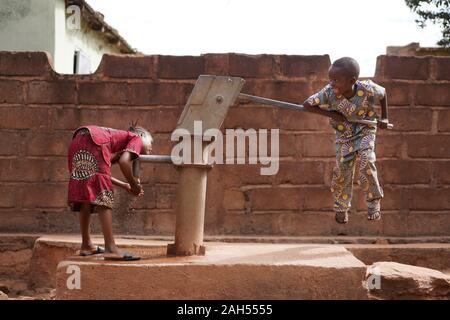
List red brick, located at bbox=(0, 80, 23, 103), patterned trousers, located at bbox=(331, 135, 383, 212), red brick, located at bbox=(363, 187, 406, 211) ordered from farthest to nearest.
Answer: red brick, located at bbox=(0, 80, 23, 103) < red brick, located at bbox=(363, 187, 406, 211) < patterned trousers, located at bbox=(331, 135, 383, 212)

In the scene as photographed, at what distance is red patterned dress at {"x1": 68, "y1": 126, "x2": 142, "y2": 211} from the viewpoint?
129 inches

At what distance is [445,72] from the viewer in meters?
5.27

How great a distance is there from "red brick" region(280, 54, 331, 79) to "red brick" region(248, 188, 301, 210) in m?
0.97

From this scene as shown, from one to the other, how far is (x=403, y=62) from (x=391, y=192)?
1.10 m

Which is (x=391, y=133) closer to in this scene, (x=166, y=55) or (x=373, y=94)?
(x=373, y=94)

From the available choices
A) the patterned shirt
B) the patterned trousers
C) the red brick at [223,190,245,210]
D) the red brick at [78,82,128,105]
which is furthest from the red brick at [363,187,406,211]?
the red brick at [78,82,128,105]

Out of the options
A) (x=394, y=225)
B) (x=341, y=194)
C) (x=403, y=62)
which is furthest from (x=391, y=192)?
(x=341, y=194)

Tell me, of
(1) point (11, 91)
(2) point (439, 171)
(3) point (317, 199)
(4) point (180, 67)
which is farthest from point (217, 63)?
(2) point (439, 171)

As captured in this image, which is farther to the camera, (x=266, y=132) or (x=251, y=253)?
(x=266, y=132)

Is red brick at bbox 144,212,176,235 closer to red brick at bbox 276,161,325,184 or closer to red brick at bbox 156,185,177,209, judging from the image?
red brick at bbox 156,185,177,209

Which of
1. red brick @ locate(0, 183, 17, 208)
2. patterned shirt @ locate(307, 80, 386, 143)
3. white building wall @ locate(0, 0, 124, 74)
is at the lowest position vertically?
red brick @ locate(0, 183, 17, 208)

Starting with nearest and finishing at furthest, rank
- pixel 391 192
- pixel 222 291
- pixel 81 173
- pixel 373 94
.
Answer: pixel 222 291 → pixel 81 173 → pixel 373 94 → pixel 391 192

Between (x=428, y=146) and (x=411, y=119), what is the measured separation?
0.27 m

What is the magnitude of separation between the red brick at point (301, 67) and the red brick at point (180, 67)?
0.70 meters
